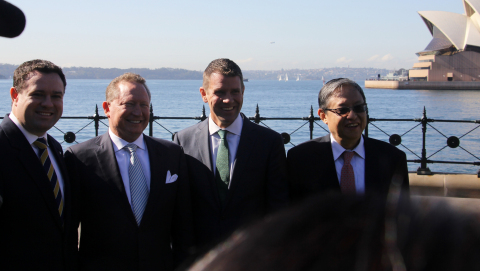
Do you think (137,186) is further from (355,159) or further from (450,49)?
(450,49)

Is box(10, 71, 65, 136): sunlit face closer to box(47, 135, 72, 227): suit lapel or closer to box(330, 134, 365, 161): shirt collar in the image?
box(47, 135, 72, 227): suit lapel

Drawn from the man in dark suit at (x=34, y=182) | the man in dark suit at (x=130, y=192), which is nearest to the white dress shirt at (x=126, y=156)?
the man in dark suit at (x=130, y=192)

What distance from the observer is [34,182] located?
8.20 feet

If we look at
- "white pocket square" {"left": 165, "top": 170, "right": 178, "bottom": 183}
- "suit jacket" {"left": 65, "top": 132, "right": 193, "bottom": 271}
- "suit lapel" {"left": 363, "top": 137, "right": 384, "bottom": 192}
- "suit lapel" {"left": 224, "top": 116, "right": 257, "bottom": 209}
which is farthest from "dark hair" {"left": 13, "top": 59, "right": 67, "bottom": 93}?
"suit lapel" {"left": 363, "top": 137, "right": 384, "bottom": 192}

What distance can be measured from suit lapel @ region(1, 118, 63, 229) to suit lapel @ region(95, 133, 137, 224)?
16.0 inches

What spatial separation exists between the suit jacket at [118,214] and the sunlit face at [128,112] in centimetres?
13

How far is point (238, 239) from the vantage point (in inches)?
26.3

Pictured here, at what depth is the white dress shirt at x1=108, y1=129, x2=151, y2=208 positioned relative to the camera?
9.66 ft

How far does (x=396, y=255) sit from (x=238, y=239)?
26 cm

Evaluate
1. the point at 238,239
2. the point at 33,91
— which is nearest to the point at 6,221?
the point at 33,91

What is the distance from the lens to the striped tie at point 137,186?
2896 mm

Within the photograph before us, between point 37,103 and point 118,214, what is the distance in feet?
3.09

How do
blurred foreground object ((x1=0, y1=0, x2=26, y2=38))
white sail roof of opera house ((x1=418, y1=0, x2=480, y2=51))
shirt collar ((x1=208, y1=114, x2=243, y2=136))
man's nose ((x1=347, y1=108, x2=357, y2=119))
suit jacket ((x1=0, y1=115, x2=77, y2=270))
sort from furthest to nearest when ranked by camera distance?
white sail roof of opera house ((x1=418, y1=0, x2=480, y2=51))
shirt collar ((x1=208, y1=114, x2=243, y2=136))
man's nose ((x1=347, y1=108, x2=357, y2=119))
suit jacket ((x1=0, y1=115, x2=77, y2=270))
blurred foreground object ((x1=0, y1=0, x2=26, y2=38))

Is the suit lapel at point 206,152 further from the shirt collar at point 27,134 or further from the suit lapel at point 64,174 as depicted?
the shirt collar at point 27,134
